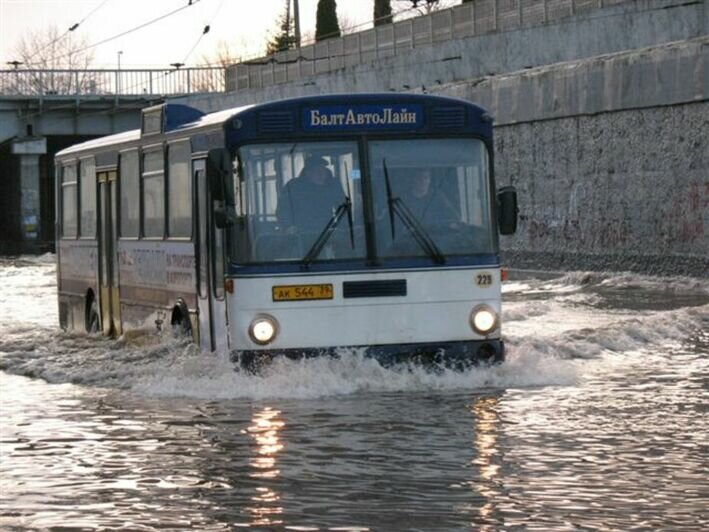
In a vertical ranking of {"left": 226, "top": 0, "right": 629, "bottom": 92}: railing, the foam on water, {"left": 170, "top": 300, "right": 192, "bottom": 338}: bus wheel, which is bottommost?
the foam on water

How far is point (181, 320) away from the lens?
752 inches

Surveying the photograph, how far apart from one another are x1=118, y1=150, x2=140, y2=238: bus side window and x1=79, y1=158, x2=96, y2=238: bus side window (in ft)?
5.60

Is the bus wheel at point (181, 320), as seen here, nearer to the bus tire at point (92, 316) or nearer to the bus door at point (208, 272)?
the bus door at point (208, 272)

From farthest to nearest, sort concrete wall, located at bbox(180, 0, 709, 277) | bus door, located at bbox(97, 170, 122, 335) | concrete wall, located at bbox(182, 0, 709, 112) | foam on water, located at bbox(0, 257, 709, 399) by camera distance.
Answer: concrete wall, located at bbox(182, 0, 709, 112)
concrete wall, located at bbox(180, 0, 709, 277)
bus door, located at bbox(97, 170, 122, 335)
foam on water, located at bbox(0, 257, 709, 399)

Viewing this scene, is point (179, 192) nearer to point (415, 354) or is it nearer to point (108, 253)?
point (415, 354)

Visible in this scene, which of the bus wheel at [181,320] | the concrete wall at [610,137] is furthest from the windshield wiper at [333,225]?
the concrete wall at [610,137]

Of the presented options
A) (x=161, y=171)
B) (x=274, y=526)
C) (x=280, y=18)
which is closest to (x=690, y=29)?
(x=161, y=171)

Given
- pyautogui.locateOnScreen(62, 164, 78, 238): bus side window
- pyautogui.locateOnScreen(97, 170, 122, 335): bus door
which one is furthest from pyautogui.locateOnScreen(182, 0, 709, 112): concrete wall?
pyautogui.locateOnScreen(97, 170, 122, 335): bus door

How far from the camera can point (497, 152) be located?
41812mm

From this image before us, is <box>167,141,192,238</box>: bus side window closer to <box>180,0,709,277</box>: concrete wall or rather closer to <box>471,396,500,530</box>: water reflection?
<box>471,396,500,530</box>: water reflection

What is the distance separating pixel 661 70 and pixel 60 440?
21849 millimetres

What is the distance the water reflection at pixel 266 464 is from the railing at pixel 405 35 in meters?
28.7

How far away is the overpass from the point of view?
7794 centimetres

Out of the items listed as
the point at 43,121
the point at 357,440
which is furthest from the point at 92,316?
the point at 43,121
